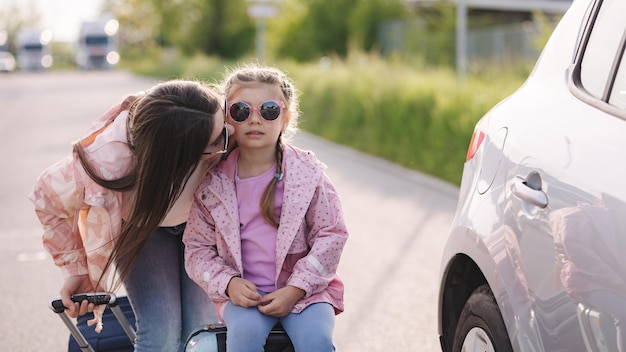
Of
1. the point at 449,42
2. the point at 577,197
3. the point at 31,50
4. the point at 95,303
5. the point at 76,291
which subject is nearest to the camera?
the point at 577,197

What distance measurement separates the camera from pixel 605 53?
10.4 ft

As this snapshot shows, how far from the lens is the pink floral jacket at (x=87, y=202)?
3.55 metres

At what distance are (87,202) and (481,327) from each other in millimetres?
1323

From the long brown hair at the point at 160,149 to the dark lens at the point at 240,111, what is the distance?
0.07 metres

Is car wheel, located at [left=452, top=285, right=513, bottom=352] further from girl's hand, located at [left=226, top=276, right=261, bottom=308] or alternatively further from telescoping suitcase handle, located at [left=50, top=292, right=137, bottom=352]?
telescoping suitcase handle, located at [left=50, top=292, right=137, bottom=352]

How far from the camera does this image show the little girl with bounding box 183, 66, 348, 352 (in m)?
3.40

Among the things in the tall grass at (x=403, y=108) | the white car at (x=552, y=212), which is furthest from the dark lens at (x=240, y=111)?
the tall grass at (x=403, y=108)

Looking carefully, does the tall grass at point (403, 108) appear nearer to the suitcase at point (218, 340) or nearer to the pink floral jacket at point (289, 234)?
the pink floral jacket at point (289, 234)

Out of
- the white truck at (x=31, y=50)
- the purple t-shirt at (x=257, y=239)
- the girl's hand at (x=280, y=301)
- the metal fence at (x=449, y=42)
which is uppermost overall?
the purple t-shirt at (x=257, y=239)

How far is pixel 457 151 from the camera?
11930 millimetres

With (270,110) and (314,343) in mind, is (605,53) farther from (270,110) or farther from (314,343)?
(314,343)

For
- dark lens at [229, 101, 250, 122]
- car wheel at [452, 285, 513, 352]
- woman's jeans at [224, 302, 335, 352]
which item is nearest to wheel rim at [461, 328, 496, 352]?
car wheel at [452, 285, 513, 352]

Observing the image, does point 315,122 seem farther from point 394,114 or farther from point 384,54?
point 384,54

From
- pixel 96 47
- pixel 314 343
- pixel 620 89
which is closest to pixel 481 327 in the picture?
pixel 314 343
